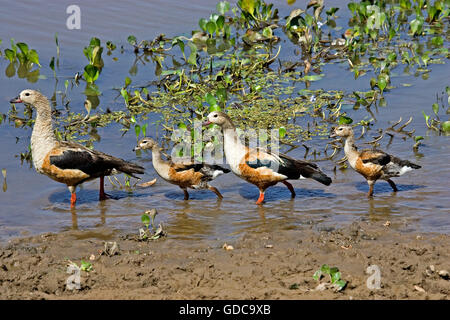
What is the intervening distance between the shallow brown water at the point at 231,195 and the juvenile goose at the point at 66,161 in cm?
33

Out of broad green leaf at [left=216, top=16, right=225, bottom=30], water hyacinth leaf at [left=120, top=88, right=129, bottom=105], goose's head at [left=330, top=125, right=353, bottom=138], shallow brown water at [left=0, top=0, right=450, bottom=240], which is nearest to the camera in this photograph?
shallow brown water at [left=0, top=0, right=450, bottom=240]

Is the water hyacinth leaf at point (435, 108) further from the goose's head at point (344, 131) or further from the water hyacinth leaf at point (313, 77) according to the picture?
the water hyacinth leaf at point (313, 77)

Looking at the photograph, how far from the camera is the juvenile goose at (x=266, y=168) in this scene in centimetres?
949

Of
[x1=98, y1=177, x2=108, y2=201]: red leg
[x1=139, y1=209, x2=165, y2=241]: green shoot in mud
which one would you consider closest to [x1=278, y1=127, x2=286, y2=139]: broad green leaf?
[x1=98, y1=177, x2=108, y2=201]: red leg

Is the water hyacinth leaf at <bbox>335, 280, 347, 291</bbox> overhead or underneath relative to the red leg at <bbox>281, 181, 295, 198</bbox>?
underneath

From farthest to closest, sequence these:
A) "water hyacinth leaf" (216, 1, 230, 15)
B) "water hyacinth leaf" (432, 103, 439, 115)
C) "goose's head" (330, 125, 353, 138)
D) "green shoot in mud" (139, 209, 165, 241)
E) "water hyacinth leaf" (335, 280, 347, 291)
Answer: "water hyacinth leaf" (216, 1, 230, 15) < "water hyacinth leaf" (432, 103, 439, 115) < "goose's head" (330, 125, 353, 138) < "green shoot in mud" (139, 209, 165, 241) < "water hyacinth leaf" (335, 280, 347, 291)

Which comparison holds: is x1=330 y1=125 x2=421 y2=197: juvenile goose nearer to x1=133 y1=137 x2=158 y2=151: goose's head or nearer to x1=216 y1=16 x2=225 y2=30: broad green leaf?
x1=133 y1=137 x2=158 y2=151: goose's head

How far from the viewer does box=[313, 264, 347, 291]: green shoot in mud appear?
6.24 m

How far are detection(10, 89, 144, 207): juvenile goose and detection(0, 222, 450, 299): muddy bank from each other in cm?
165

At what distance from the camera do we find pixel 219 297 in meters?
6.14

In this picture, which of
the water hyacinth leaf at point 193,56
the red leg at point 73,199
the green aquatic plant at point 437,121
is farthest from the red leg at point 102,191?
the green aquatic plant at point 437,121

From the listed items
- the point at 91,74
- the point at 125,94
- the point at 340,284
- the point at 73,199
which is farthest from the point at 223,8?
the point at 340,284

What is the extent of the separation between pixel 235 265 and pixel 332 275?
99 centimetres

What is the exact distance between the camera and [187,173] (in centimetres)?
955
